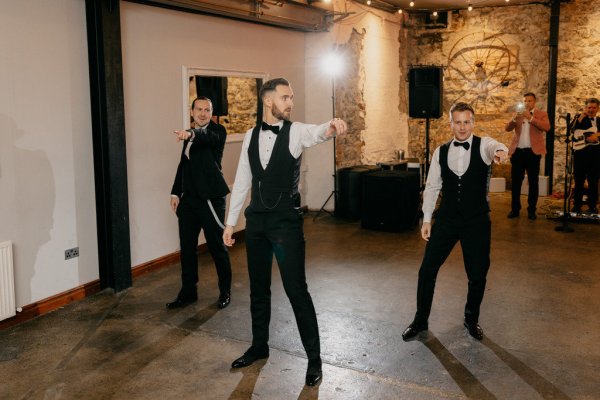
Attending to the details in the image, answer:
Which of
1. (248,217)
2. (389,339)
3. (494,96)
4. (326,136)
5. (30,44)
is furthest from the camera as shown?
(494,96)

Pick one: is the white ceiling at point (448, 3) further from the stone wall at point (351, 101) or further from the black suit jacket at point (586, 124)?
the black suit jacket at point (586, 124)

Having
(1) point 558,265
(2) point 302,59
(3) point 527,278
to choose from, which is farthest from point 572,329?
(2) point 302,59

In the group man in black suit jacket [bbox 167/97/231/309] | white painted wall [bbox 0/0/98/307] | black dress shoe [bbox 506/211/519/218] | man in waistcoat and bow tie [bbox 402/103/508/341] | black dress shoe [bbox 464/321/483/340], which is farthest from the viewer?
black dress shoe [bbox 506/211/519/218]

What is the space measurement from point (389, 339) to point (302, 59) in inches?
207

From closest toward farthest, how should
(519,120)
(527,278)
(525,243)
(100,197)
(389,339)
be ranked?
(389,339), (100,197), (527,278), (525,243), (519,120)

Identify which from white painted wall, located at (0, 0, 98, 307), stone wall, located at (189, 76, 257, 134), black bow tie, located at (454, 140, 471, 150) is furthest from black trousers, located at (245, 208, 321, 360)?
stone wall, located at (189, 76, 257, 134)

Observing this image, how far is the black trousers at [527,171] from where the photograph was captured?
818cm

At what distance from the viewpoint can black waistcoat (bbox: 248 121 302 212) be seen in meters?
3.42

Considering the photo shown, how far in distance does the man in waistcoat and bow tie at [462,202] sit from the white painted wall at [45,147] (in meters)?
2.76

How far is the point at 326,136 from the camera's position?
10.6ft

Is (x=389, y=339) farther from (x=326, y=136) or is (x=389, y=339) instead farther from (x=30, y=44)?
(x=30, y=44)

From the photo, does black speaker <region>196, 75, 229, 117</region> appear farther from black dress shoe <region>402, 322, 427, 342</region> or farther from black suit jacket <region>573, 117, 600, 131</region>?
black suit jacket <region>573, 117, 600, 131</region>

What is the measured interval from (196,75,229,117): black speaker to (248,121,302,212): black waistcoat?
3.27 m

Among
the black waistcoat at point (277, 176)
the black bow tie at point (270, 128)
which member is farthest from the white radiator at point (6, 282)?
the black bow tie at point (270, 128)
